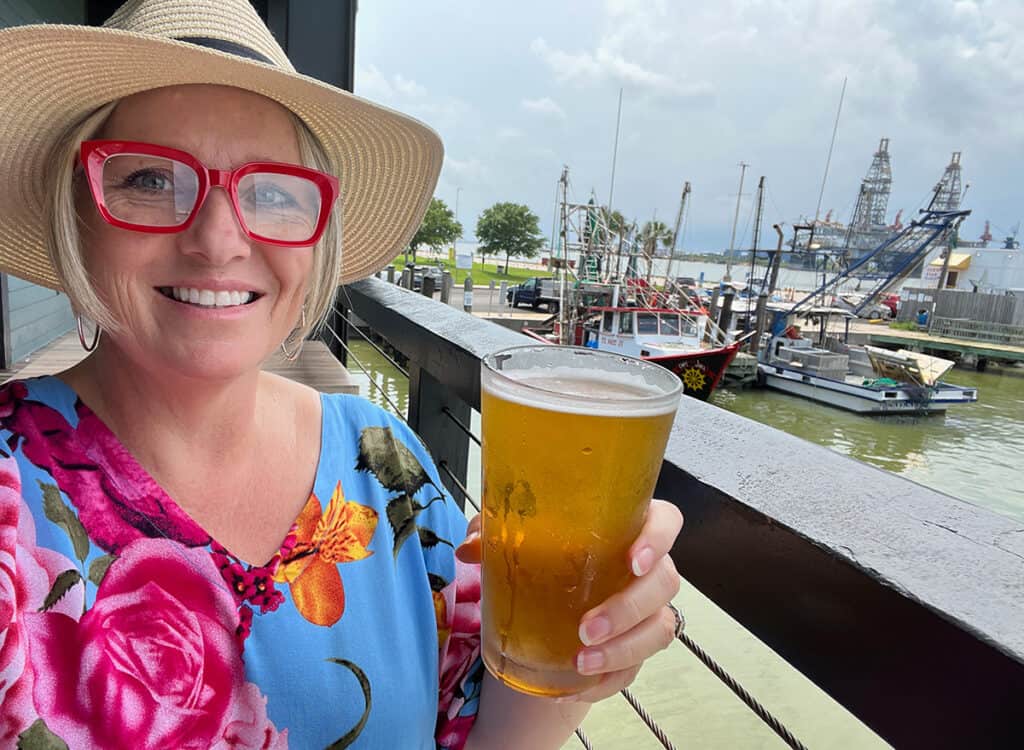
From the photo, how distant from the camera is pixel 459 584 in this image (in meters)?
0.93

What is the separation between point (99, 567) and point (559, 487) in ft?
1.67

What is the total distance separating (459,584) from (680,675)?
4.05 meters

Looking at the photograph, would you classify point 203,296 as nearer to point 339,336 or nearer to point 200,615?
point 200,615

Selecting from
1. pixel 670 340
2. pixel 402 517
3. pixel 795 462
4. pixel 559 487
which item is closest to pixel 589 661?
pixel 559 487

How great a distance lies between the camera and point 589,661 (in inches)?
22.1

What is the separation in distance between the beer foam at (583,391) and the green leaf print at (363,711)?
414 millimetres

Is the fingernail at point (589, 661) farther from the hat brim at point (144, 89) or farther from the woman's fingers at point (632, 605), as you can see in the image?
the hat brim at point (144, 89)

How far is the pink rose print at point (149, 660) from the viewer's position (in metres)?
0.65

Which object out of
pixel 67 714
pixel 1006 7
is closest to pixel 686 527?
pixel 67 714

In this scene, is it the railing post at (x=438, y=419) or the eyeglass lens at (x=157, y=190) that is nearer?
the eyeglass lens at (x=157, y=190)

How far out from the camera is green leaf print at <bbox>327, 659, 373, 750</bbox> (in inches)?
30.2

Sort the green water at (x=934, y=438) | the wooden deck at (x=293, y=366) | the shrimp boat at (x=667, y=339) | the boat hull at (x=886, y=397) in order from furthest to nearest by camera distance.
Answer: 1. the boat hull at (x=886, y=397)
2. the shrimp boat at (x=667, y=339)
3. the green water at (x=934, y=438)
4. the wooden deck at (x=293, y=366)

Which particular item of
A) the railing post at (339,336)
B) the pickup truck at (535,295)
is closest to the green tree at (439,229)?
the pickup truck at (535,295)

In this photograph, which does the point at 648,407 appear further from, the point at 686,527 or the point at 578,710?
the point at 578,710
